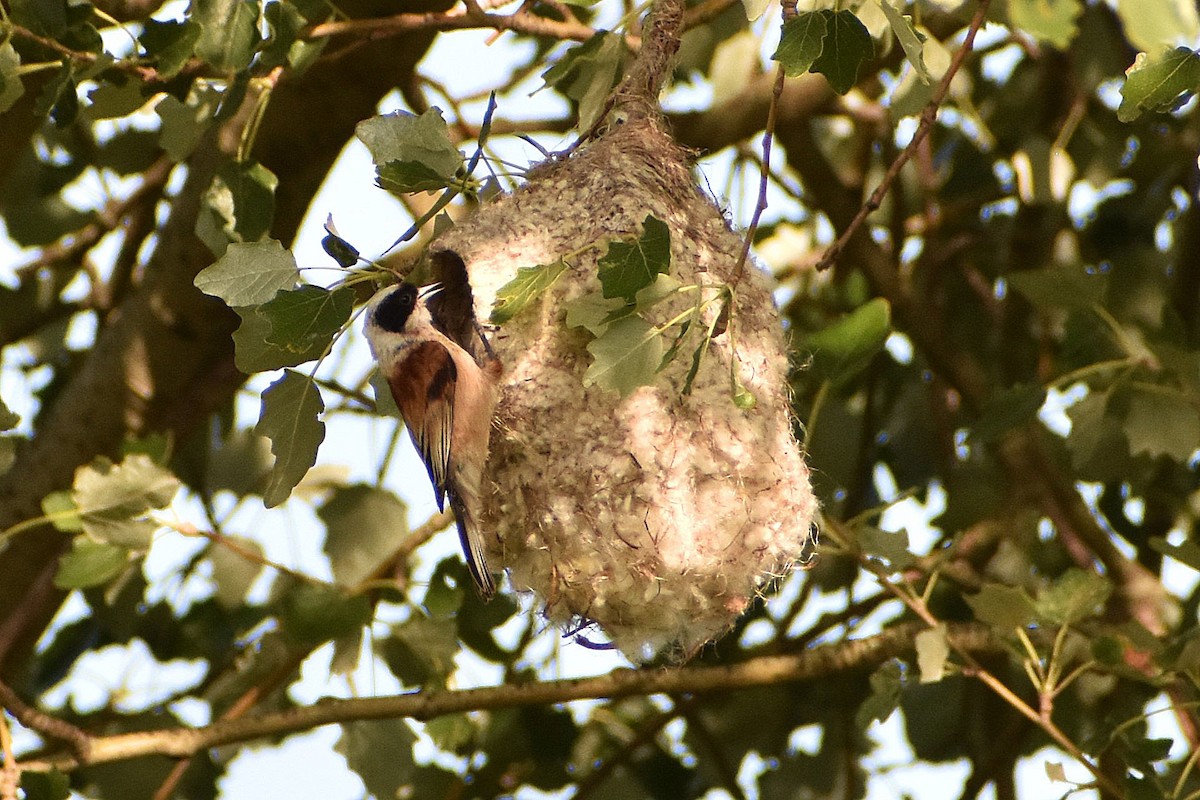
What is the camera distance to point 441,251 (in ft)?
8.59

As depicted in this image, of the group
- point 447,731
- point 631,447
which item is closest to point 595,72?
point 631,447

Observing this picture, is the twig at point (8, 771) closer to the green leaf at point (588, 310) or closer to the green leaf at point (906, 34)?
the green leaf at point (588, 310)

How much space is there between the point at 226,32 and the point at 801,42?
106 cm

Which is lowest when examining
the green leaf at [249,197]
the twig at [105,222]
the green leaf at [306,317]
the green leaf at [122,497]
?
the green leaf at [306,317]

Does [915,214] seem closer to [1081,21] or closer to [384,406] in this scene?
[1081,21]

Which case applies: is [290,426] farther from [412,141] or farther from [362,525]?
[362,525]

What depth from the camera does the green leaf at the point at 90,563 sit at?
3039mm

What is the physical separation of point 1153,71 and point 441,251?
1271mm

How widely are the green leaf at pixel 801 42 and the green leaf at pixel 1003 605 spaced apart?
1132 mm

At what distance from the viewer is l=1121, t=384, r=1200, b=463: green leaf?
Result: 9.71 feet

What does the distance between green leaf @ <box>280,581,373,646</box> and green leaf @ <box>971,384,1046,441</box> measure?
4.53 feet

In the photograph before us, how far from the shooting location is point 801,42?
6.56ft

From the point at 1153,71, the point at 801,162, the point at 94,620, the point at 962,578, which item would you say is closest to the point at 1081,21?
the point at 801,162

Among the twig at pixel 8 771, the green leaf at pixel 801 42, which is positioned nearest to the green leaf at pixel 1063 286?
the green leaf at pixel 801 42
